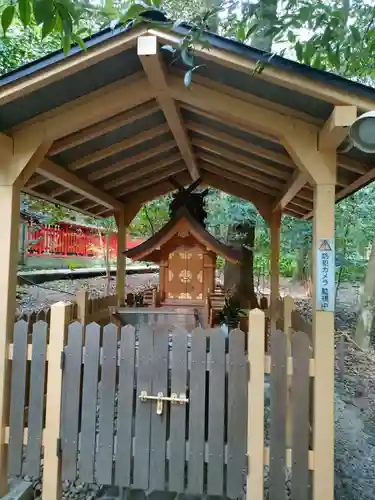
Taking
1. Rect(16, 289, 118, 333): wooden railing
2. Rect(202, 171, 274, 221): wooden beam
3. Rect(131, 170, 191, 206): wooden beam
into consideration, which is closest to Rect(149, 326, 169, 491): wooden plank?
Rect(16, 289, 118, 333): wooden railing

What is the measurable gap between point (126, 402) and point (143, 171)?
365 cm

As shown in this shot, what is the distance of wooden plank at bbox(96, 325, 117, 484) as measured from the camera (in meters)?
3.04

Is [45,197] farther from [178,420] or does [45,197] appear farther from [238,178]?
[178,420]

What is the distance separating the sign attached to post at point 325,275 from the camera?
2877mm

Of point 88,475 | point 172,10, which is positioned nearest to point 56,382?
point 88,475

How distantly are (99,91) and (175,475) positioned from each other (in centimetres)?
314

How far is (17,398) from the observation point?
124 inches

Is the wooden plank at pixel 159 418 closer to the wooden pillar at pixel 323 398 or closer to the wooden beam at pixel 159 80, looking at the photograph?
the wooden pillar at pixel 323 398

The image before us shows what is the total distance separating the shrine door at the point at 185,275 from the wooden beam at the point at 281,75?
287 cm

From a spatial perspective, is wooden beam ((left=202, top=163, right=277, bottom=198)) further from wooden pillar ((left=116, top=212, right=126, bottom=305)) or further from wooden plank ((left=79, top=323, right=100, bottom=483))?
wooden plank ((left=79, top=323, right=100, bottom=483))

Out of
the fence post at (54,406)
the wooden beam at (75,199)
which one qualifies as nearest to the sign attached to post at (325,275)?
the fence post at (54,406)

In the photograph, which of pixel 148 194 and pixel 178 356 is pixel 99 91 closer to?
pixel 178 356

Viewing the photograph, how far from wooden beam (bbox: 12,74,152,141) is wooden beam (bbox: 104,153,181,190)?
2.40 meters

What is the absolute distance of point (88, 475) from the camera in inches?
120
